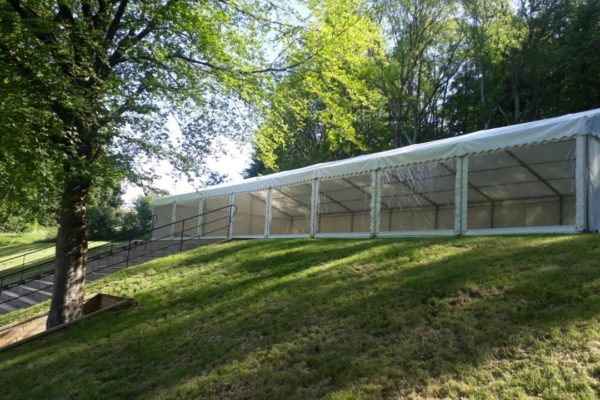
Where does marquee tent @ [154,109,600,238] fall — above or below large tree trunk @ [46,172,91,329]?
above

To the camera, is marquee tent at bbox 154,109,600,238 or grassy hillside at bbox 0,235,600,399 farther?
marquee tent at bbox 154,109,600,238

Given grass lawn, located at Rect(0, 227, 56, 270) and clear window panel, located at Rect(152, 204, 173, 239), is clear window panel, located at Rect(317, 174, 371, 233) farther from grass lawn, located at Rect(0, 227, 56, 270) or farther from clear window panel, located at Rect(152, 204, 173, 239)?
grass lawn, located at Rect(0, 227, 56, 270)

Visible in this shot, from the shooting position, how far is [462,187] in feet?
31.2

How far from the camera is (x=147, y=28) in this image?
759cm

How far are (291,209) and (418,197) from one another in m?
5.69

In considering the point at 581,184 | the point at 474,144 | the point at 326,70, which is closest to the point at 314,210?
the point at 474,144

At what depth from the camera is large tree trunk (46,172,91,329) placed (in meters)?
8.03

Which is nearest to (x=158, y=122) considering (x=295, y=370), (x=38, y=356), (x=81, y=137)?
(x=81, y=137)

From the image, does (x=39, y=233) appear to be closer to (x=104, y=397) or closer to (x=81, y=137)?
(x=81, y=137)

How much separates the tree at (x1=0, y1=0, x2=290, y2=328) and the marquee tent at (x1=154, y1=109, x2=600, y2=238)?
4.54 m

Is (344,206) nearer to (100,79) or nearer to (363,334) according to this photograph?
(100,79)

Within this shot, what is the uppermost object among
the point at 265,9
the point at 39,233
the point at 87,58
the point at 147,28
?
the point at 265,9

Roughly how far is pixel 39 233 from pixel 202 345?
42.4 m

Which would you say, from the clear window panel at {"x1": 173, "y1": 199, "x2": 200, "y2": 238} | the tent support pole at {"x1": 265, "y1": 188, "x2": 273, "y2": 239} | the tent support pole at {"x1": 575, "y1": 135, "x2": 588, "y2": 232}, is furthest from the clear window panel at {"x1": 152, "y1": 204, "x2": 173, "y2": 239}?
the tent support pole at {"x1": 575, "y1": 135, "x2": 588, "y2": 232}
